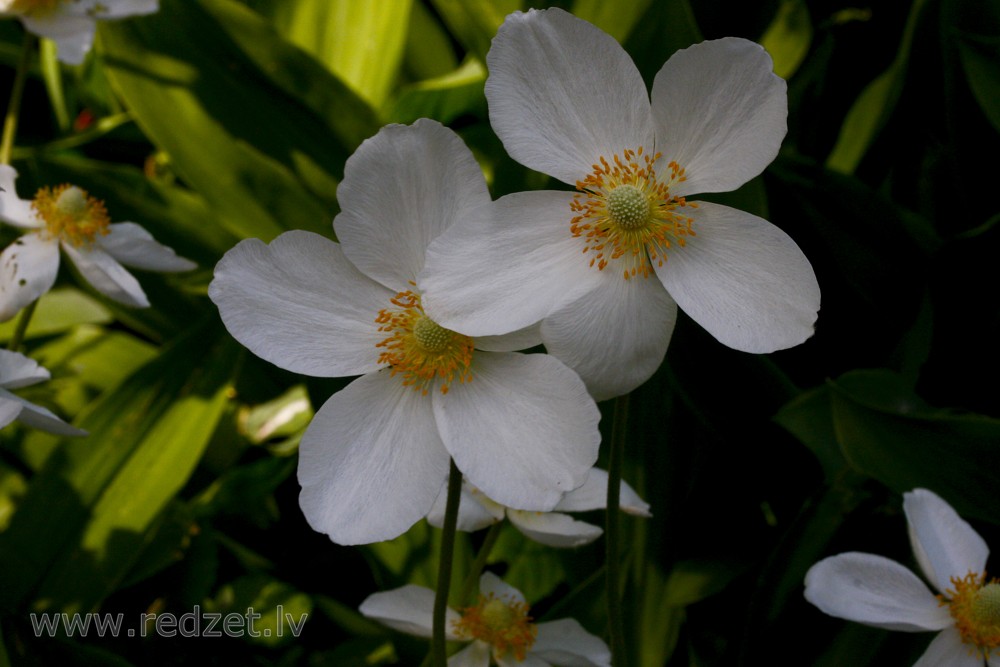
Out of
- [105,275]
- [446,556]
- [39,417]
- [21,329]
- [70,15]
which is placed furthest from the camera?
[70,15]

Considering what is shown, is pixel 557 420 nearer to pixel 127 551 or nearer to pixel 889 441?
pixel 889 441

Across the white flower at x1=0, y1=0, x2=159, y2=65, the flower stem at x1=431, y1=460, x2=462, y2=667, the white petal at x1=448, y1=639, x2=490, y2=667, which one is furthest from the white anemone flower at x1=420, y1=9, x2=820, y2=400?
the white flower at x1=0, y1=0, x2=159, y2=65

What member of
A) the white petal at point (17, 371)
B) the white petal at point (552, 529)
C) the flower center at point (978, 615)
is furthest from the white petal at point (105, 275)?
the flower center at point (978, 615)

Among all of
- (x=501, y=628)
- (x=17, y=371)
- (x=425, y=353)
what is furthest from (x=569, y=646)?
(x=17, y=371)

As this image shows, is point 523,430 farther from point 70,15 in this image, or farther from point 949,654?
point 70,15

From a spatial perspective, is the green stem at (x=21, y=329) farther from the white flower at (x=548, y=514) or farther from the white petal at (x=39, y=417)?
the white flower at (x=548, y=514)

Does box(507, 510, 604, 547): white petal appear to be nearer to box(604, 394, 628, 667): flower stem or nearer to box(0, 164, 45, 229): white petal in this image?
box(604, 394, 628, 667): flower stem
